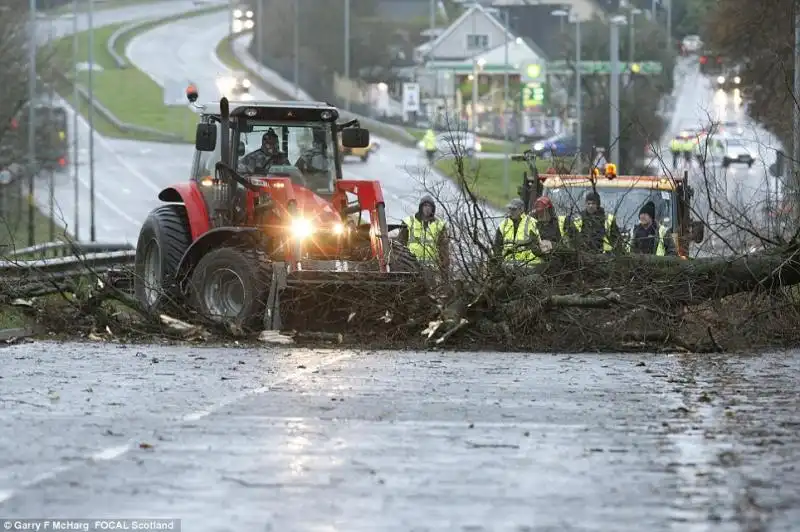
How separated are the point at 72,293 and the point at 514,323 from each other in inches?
200

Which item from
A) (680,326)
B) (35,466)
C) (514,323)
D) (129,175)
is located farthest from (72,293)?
(129,175)

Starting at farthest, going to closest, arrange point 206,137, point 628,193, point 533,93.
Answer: point 533,93 → point 628,193 → point 206,137

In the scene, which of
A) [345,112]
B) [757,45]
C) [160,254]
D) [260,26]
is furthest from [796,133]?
[260,26]

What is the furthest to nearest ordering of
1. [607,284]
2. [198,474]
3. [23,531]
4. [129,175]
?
[129,175] < [607,284] < [198,474] < [23,531]

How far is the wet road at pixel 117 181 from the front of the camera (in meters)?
64.6

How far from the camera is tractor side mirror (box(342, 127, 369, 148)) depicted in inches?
779

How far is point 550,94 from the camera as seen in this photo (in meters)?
108

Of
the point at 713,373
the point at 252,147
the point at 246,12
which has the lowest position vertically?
the point at 713,373

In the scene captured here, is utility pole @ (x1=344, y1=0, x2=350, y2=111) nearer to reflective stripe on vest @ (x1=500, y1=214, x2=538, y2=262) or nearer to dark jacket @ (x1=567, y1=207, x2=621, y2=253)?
reflective stripe on vest @ (x1=500, y1=214, x2=538, y2=262)

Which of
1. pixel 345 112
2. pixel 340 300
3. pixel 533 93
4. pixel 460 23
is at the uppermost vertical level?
pixel 460 23

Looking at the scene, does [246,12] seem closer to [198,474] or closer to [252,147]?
[252,147]

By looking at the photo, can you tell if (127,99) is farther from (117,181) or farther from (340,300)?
(340,300)

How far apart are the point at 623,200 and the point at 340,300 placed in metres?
4.34

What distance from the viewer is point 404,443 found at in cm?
1070
